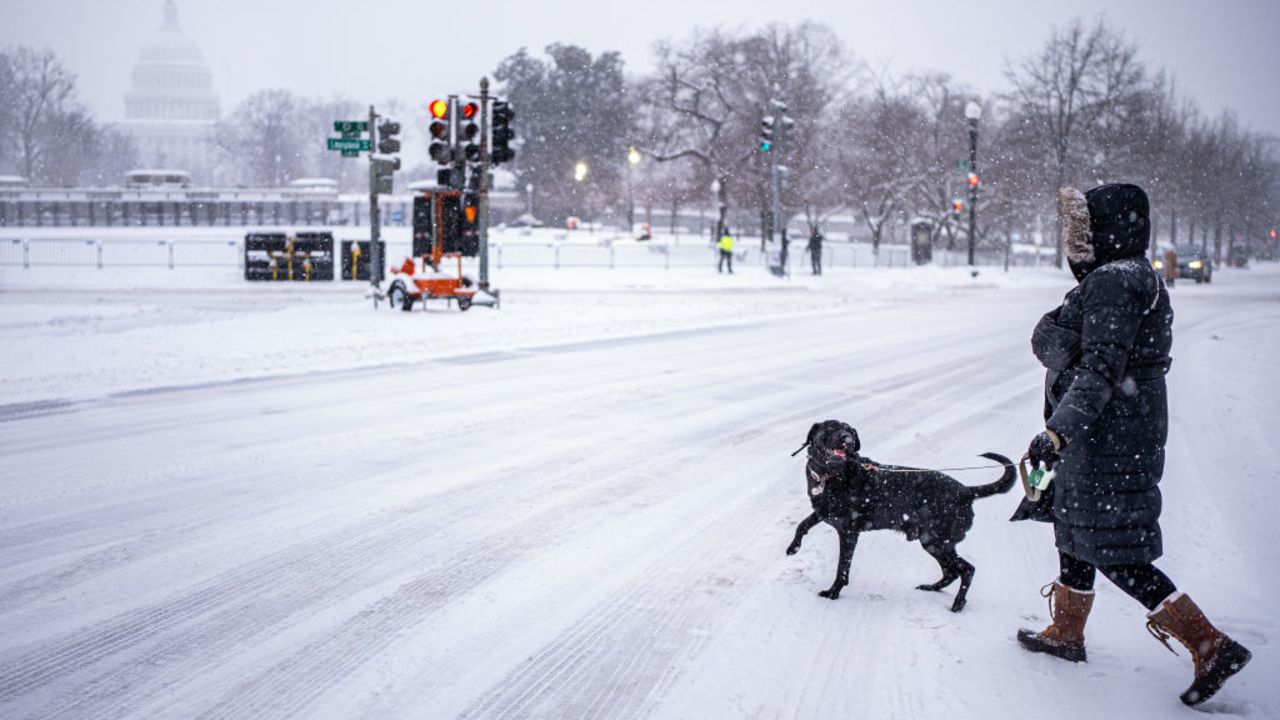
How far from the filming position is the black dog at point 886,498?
418cm

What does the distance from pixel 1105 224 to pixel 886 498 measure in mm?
1447

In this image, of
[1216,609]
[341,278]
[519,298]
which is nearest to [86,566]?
[1216,609]

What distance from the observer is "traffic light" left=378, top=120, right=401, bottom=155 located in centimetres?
2178

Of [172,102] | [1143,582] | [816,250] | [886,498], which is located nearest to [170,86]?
[172,102]

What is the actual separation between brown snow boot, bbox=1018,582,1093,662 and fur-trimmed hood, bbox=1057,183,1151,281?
1219mm

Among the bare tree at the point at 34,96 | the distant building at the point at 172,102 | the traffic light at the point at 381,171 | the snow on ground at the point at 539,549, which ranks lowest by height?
the snow on ground at the point at 539,549

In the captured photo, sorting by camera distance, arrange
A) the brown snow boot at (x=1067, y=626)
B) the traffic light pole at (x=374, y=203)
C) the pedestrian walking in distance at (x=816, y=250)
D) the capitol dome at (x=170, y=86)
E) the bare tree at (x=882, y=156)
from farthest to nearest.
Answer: the capitol dome at (x=170, y=86) → the bare tree at (x=882, y=156) → the pedestrian walking in distance at (x=816, y=250) → the traffic light pole at (x=374, y=203) → the brown snow boot at (x=1067, y=626)

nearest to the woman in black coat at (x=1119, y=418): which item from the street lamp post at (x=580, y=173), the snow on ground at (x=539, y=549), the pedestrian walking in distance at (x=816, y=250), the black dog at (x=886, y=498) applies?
the snow on ground at (x=539, y=549)

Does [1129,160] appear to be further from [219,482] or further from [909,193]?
[219,482]

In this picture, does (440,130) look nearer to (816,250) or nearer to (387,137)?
(387,137)

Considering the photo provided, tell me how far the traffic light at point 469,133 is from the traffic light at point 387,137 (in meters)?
2.73

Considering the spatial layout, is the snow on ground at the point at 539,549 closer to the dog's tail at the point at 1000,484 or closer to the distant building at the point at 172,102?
the dog's tail at the point at 1000,484

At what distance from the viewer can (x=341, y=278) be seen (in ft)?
107

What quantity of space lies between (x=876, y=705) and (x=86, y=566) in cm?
369
